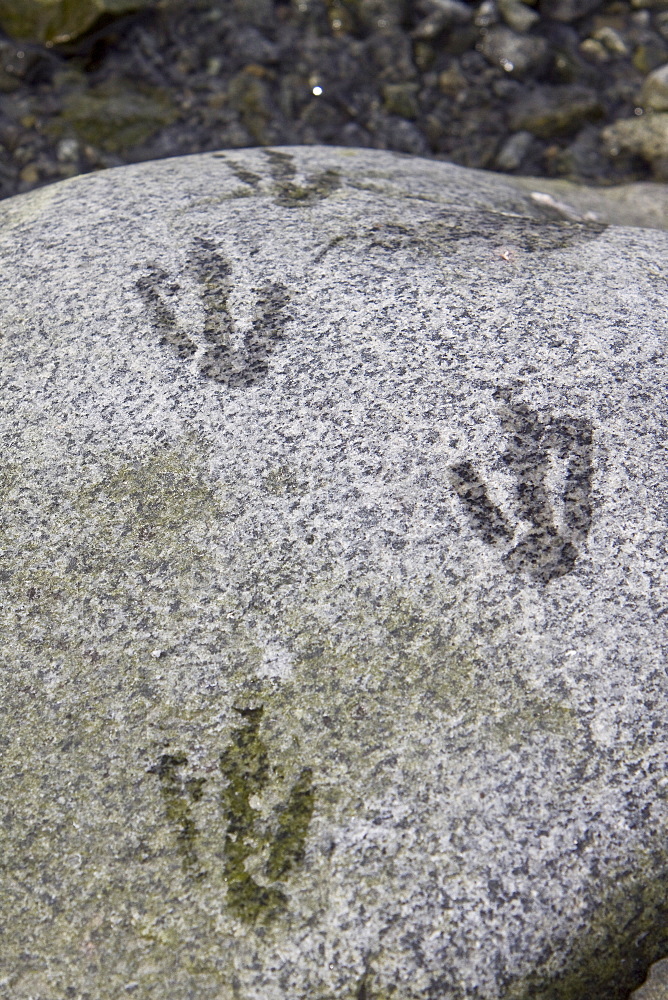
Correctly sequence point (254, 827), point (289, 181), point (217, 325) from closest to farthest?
point (254, 827), point (217, 325), point (289, 181)

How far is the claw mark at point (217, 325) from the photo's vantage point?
1.66m

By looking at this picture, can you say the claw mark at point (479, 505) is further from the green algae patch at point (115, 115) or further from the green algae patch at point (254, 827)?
the green algae patch at point (115, 115)

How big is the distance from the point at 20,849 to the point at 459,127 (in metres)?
3.33

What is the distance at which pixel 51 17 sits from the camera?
3432mm

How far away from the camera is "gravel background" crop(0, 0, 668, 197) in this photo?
3.47 meters

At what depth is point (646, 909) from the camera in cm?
132

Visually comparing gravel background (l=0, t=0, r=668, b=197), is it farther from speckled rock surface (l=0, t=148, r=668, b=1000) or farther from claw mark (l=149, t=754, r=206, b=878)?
claw mark (l=149, t=754, r=206, b=878)

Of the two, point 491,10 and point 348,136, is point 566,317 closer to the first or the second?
point 348,136

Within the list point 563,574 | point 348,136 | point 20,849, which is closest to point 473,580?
point 563,574

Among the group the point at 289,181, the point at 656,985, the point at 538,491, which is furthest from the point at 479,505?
the point at 289,181

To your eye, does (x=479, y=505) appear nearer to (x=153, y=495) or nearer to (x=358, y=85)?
(x=153, y=495)

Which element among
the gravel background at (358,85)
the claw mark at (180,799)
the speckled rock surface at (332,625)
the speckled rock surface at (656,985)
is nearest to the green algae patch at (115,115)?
the gravel background at (358,85)

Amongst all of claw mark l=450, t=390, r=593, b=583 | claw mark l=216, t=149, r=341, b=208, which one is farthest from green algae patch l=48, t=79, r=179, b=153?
claw mark l=450, t=390, r=593, b=583

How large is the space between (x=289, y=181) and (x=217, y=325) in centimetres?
65
